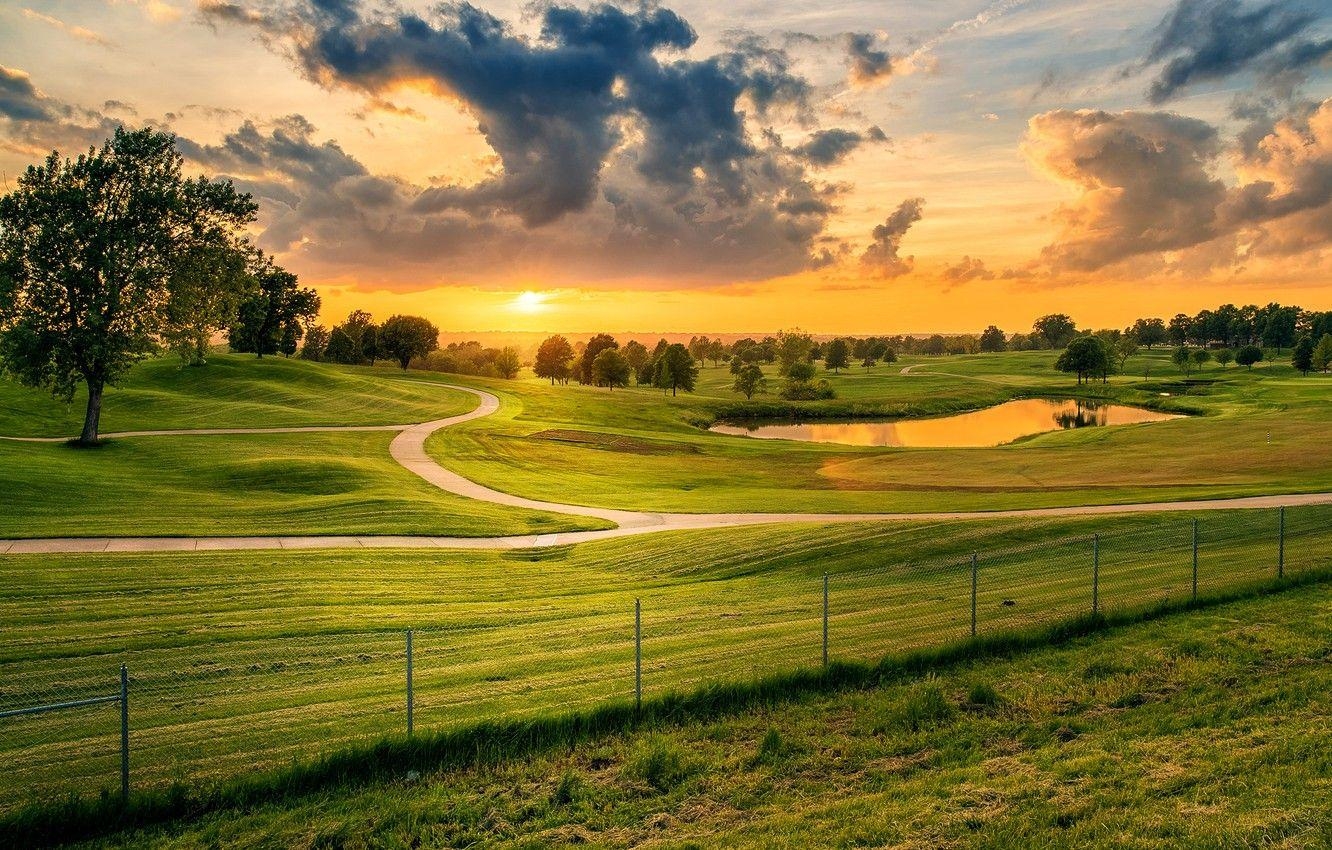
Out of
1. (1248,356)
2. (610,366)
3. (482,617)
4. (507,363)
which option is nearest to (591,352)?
(507,363)

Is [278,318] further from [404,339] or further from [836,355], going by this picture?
[836,355]

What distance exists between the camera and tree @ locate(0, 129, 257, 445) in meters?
39.2

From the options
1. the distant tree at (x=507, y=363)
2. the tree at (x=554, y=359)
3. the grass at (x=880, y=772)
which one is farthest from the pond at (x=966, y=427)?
the distant tree at (x=507, y=363)

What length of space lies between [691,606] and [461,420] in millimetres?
48259

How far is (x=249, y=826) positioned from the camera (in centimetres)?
961

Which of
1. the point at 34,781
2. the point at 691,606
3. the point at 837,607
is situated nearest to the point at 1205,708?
the point at 837,607

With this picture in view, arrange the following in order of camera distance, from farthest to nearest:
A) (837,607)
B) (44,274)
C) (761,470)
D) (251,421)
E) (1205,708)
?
(251,421), (761,470), (44,274), (837,607), (1205,708)

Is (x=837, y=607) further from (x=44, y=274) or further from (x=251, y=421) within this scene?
(x=251, y=421)

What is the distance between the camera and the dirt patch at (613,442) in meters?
57.3

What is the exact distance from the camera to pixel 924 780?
34.2 feet

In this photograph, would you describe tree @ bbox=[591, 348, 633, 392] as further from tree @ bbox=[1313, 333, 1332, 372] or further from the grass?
the grass

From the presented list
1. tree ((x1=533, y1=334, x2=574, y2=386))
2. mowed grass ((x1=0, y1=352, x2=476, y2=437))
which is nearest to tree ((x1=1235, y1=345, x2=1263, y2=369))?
tree ((x1=533, y1=334, x2=574, y2=386))

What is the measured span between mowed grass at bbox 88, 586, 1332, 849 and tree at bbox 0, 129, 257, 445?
3956cm

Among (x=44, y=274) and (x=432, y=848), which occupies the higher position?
(x=44, y=274)
